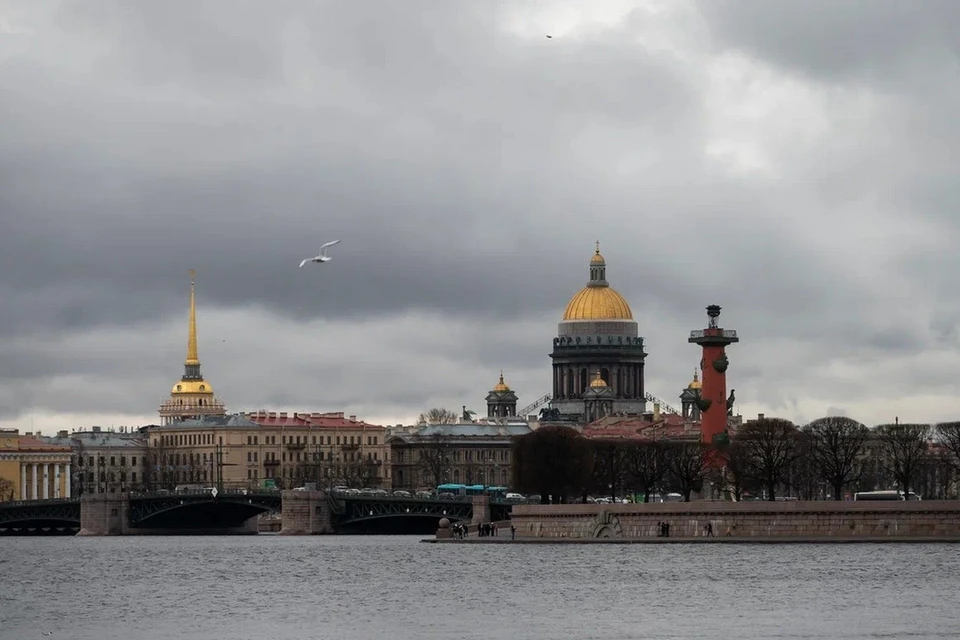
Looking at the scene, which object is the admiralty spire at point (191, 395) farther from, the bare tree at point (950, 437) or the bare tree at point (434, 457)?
the bare tree at point (950, 437)

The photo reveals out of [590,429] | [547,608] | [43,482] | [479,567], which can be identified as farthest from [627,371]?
[547,608]

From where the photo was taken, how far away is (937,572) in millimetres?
62812

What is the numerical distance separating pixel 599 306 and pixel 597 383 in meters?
4.46

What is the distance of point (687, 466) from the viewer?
330ft

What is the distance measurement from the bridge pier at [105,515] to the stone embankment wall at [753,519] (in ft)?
107

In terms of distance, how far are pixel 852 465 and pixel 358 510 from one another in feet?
60.3

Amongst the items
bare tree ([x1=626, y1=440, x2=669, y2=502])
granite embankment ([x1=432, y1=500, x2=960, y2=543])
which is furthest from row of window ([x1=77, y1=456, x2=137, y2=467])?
granite embankment ([x1=432, y1=500, x2=960, y2=543])

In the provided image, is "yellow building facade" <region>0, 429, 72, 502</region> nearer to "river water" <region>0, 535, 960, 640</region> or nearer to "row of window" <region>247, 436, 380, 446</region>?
"row of window" <region>247, 436, 380, 446</region>

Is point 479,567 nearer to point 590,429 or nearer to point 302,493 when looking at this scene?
point 302,493

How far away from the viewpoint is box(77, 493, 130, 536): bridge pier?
11500cm

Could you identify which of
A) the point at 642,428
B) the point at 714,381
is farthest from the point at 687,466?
the point at 642,428

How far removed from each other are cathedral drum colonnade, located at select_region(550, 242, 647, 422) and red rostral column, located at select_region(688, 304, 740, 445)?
71458 millimetres

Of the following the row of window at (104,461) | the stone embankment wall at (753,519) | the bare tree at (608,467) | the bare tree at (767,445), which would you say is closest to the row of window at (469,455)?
the row of window at (104,461)

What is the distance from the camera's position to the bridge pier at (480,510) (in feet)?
338
